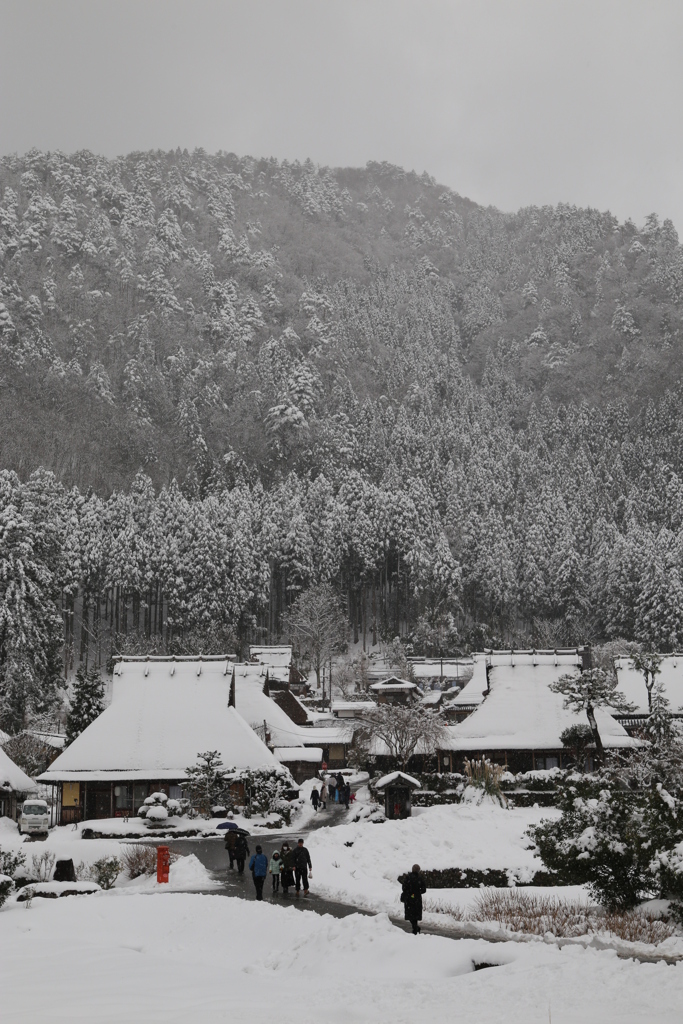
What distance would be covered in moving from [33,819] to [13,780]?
4.69 metres

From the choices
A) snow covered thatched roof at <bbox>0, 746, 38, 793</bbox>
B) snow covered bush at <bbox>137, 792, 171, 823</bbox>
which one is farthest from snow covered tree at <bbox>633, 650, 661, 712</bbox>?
snow covered thatched roof at <bbox>0, 746, 38, 793</bbox>

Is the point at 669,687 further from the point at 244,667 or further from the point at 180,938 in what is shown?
the point at 180,938

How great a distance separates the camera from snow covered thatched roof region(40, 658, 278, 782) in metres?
42.8

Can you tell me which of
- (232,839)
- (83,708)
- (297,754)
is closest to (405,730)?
(297,754)

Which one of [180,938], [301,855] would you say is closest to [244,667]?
[301,855]

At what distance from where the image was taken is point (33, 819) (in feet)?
119

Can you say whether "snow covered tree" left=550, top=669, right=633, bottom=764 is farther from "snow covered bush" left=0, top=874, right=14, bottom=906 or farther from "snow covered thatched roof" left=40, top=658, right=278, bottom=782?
"snow covered bush" left=0, top=874, right=14, bottom=906

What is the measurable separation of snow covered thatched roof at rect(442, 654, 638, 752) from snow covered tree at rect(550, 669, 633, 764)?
6.07ft

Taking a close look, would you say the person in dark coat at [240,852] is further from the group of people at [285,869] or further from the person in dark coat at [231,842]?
the group of people at [285,869]

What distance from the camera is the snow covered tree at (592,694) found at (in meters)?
45.7

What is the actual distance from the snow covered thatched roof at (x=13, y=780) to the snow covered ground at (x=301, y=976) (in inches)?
925

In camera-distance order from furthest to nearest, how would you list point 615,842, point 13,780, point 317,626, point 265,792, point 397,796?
point 317,626
point 13,780
point 265,792
point 397,796
point 615,842

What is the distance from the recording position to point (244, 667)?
2213 inches

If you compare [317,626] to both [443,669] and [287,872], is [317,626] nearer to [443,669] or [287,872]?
[443,669]
